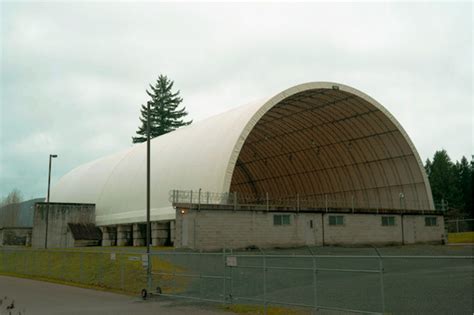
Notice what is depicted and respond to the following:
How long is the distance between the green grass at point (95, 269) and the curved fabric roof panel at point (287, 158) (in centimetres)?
810

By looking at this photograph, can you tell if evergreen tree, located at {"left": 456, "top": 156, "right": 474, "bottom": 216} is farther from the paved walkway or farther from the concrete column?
the paved walkway

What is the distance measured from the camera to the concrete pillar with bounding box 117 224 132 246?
50.5 m

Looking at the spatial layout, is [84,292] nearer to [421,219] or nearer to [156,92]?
[421,219]

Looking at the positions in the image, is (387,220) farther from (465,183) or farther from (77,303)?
(465,183)

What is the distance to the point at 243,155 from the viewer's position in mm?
61938

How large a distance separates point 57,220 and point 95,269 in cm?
2572

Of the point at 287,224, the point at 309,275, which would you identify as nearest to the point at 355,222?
the point at 287,224

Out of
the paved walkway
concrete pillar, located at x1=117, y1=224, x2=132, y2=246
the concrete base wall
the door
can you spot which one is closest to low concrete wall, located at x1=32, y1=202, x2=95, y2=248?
concrete pillar, located at x1=117, y1=224, x2=132, y2=246

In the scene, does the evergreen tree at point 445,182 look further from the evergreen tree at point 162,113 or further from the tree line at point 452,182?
the evergreen tree at point 162,113

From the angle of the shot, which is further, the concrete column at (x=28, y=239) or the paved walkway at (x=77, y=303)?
the concrete column at (x=28, y=239)

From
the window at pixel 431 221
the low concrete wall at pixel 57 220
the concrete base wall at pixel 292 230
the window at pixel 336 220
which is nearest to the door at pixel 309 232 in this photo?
the concrete base wall at pixel 292 230

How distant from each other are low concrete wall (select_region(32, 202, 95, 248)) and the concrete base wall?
23975mm

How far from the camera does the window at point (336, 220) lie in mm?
40875

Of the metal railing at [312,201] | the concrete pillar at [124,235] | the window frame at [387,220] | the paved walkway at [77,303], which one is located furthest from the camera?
the concrete pillar at [124,235]
